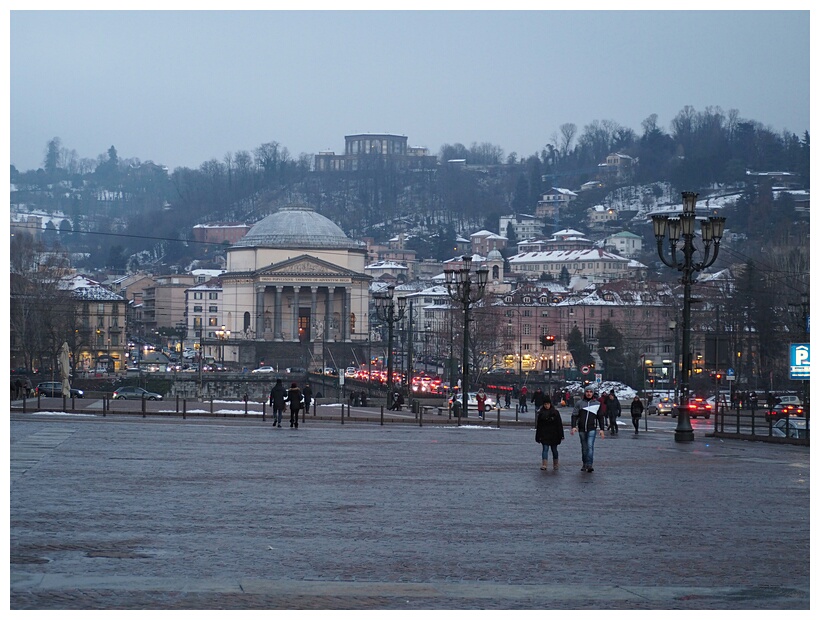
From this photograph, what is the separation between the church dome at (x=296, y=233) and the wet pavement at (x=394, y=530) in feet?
421

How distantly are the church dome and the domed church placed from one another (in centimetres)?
11

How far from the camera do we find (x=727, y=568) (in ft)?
42.1

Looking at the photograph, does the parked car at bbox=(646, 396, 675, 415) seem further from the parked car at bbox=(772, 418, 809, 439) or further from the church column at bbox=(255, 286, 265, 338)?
the church column at bbox=(255, 286, 265, 338)

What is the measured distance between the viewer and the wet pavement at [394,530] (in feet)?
36.8

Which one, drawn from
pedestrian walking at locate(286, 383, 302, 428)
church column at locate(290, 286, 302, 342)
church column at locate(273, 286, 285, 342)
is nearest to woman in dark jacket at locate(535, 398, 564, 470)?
pedestrian walking at locate(286, 383, 302, 428)

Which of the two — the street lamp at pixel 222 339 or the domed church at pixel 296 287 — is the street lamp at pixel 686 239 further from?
the domed church at pixel 296 287

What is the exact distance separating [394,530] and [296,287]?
5390 inches

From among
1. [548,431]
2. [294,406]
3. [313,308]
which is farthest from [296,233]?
[548,431]

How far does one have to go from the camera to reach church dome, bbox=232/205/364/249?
156m

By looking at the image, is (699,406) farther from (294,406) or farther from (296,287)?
(296,287)
